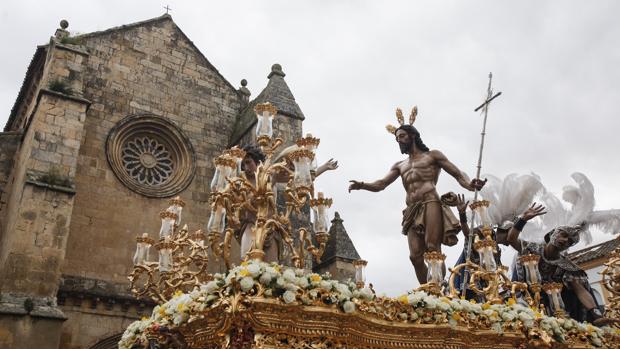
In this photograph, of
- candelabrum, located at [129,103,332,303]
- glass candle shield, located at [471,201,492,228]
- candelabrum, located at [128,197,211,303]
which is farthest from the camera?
candelabrum, located at [128,197,211,303]

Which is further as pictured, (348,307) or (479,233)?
(479,233)

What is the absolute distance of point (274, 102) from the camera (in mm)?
16281

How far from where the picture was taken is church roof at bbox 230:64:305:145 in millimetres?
16141

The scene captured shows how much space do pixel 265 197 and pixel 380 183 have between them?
2.10m

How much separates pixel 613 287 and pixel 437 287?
132 inches

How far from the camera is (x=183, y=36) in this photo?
18.5 m

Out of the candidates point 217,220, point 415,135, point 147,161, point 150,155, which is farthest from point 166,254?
point 150,155

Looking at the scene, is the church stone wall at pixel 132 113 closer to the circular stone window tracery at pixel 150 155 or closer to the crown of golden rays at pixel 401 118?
the circular stone window tracery at pixel 150 155

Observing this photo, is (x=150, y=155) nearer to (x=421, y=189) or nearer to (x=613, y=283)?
(x=421, y=189)

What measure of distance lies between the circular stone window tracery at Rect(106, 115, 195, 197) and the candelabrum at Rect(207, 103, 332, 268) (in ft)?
34.4

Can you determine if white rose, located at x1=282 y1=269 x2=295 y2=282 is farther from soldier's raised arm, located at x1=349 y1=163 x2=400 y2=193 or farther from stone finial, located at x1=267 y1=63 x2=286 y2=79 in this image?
stone finial, located at x1=267 y1=63 x2=286 y2=79

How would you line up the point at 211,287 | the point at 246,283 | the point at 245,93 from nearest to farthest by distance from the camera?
the point at 246,283 → the point at 211,287 → the point at 245,93

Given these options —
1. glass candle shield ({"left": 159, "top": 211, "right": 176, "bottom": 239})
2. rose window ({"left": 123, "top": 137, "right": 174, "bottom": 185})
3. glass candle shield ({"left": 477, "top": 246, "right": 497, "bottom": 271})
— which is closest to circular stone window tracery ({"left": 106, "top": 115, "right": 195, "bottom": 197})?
rose window ({"left": 123, "top": 137, "right": 174, "bottom": 185})

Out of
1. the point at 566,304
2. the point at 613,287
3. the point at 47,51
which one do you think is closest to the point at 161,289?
the point at 566,304
